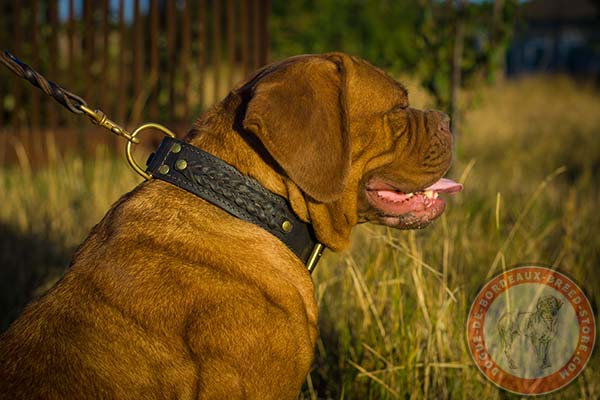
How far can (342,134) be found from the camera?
101 inches

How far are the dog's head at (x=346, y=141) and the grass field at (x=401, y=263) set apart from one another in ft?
1.46

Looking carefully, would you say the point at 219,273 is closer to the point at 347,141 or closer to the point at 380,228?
the point at 347,141

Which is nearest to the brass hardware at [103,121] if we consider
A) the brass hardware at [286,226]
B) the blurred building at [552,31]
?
the brass hardware at [286,226]

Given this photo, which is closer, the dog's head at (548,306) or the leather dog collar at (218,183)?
the leather dog collar at (218,183)

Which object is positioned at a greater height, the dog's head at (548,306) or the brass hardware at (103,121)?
the brass hardware at (103,121)

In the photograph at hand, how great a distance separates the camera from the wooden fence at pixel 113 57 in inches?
304

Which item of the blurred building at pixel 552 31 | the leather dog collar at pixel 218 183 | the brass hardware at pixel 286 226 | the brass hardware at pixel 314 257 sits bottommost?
the blurred building at pixel 552 31

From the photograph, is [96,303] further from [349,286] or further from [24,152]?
[24,152]

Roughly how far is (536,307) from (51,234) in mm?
3458

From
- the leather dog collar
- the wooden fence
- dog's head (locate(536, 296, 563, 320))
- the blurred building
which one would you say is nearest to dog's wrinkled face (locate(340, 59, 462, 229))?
the leather dog collar

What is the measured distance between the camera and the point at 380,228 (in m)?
4.15

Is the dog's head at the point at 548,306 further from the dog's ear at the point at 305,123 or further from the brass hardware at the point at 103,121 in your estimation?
the brass hardware at the point at 103,121

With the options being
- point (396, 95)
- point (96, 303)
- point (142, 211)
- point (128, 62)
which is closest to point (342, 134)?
point (396, 95)

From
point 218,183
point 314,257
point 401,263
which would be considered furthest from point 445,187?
point 218,183
